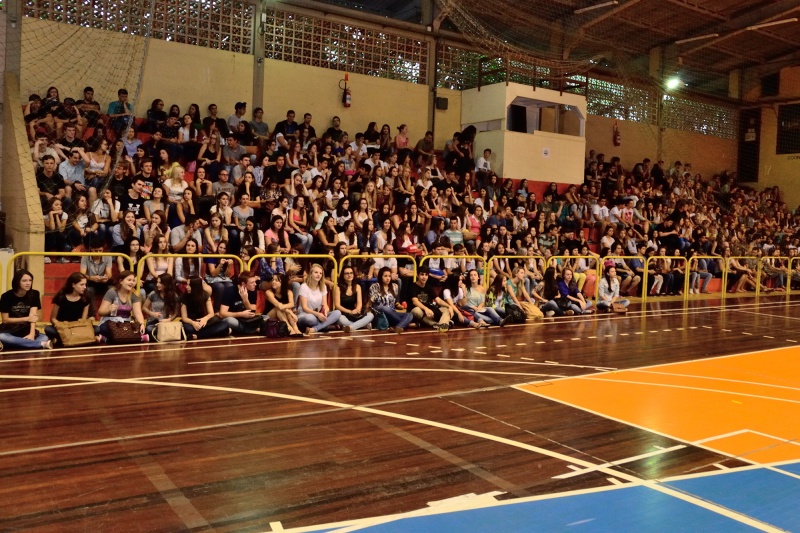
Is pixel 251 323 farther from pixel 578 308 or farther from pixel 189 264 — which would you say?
pixel 578 308

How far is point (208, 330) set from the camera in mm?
8984

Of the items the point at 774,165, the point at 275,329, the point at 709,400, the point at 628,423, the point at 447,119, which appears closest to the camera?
the point at 628,423

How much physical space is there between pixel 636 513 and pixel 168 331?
6391mm

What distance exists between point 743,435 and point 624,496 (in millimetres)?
1811

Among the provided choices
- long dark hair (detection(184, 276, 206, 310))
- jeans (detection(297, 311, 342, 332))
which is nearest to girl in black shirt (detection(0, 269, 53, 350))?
long dark hair (detection(184, 276, 206, 310))

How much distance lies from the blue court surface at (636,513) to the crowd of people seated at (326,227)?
598cm

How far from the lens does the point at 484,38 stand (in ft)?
52.5

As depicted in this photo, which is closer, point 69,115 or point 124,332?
point 124,332

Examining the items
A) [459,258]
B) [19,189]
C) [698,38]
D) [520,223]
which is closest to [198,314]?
[19,189]

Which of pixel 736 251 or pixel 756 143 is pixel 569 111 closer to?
pixel 736 251

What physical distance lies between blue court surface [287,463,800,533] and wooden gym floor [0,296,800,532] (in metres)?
0.01

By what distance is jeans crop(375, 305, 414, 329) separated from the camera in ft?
33.9

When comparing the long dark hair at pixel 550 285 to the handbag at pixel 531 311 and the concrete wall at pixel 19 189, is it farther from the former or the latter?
the concrete wall at pixel 19 189

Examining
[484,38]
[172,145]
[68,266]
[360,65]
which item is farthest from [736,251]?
[68,266]
